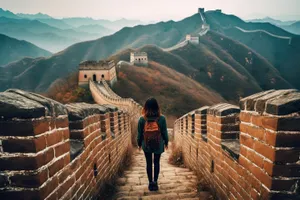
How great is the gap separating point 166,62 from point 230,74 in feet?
70.3

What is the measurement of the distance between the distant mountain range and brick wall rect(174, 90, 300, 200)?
60343 mm

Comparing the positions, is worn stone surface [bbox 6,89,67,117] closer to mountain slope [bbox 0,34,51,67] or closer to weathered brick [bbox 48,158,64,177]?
weathered brick [bbox 48,158,64,177]

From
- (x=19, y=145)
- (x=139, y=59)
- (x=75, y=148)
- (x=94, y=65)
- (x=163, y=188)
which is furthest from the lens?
(x=139, y=59)

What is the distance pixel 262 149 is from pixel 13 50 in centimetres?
17946

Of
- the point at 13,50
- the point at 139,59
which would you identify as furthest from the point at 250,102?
the point at 13,50

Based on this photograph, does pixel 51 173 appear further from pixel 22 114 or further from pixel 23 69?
pixel 23 69

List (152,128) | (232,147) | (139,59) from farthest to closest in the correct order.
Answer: (139,59)
(152,128)
(232,147)

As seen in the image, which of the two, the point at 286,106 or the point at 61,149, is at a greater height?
the point at 286,106

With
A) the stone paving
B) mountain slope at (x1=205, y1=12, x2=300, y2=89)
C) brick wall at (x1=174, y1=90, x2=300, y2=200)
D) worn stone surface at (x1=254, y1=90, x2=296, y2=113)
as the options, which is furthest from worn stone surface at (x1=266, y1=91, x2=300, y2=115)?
mountain slope at (x1=205, y1=12, x2=300, y2=89)

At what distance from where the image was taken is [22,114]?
161 centimetres

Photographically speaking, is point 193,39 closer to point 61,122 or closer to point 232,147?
point 232,147

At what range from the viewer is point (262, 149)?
2006 mm

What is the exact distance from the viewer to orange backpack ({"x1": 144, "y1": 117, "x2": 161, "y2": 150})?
370cm

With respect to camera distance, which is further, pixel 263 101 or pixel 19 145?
pixel 263 101
